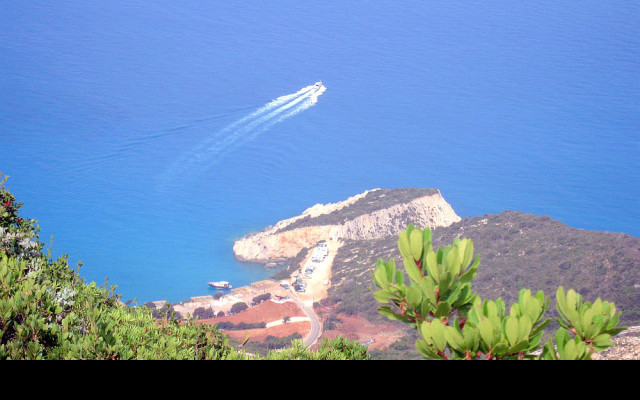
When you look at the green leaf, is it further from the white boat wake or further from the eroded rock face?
the white boat wake

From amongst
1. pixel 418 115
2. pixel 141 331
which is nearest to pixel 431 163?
pixel 418 115

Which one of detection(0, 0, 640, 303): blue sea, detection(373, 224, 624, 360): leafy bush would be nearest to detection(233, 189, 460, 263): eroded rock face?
detection(0, 0, 640, 303): blue sea

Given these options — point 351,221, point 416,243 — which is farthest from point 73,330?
point 351,221

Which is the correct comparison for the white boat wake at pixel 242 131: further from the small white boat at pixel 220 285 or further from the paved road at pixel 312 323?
the paved road at pixel 312 323

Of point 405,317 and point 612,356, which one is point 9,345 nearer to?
point 405,317

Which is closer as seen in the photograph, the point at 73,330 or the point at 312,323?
the point at 73,330

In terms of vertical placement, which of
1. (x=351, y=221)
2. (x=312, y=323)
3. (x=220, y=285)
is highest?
(x=351, y=221)

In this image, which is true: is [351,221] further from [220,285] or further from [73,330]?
[73,330]

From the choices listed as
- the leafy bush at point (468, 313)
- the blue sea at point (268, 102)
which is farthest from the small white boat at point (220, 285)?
the leafy bush at point (468, 313)
